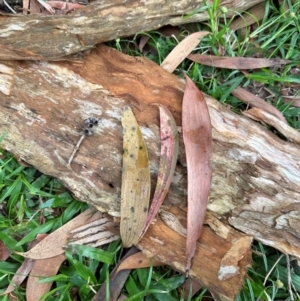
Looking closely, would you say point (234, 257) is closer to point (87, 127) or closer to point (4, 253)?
point (87, 127)

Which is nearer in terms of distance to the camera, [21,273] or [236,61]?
[21,273]

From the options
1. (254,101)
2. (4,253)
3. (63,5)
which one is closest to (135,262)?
(4,253)

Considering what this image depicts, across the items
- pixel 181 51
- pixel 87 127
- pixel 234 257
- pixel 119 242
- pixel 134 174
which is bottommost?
pixel 119 242

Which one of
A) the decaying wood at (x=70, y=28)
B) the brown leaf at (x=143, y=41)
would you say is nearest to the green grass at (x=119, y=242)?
the brown leaf at (x=143, y=41)

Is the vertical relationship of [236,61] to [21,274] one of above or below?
above

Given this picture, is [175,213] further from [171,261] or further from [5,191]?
[5,191]

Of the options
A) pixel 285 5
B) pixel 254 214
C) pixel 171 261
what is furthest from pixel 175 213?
pixel 285 5

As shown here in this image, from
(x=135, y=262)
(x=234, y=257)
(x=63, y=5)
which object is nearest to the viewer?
(x=234, y=257)
